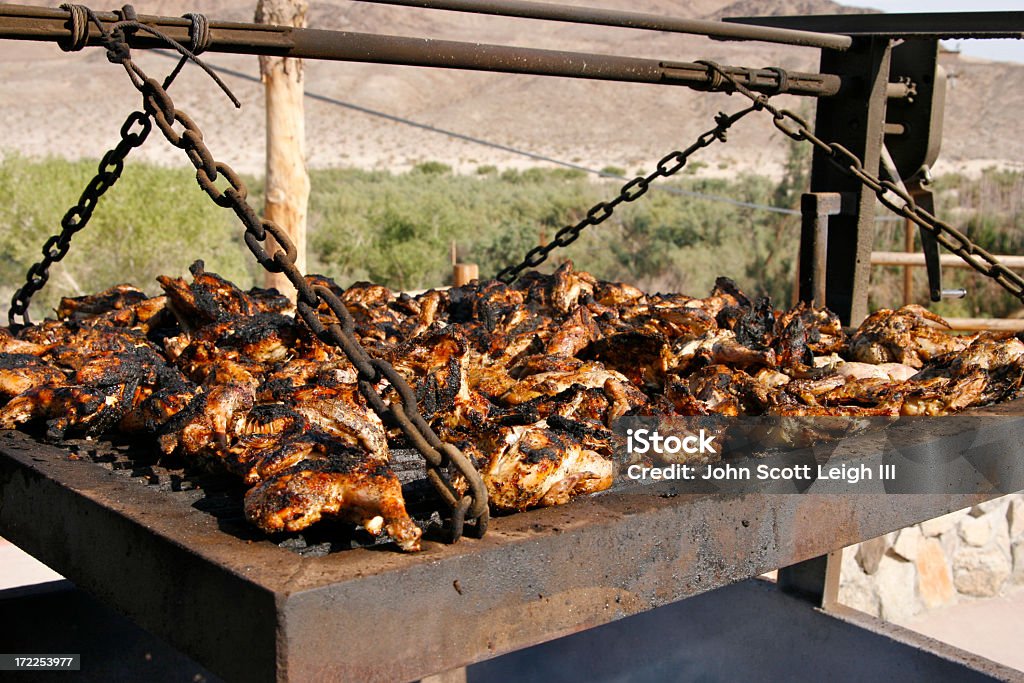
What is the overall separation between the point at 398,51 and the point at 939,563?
4.82 metres

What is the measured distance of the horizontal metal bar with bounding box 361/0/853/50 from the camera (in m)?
3.03

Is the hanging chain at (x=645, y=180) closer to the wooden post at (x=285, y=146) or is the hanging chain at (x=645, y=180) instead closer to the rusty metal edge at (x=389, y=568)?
the rusty metal edge at (x=389, y=568)

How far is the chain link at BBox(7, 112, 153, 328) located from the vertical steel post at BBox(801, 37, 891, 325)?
251cm

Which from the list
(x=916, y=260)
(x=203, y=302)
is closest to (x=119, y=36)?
(x=203, y=302)

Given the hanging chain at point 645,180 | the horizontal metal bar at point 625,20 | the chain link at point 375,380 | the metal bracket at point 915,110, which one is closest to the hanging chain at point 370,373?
the chain link at point 375,380

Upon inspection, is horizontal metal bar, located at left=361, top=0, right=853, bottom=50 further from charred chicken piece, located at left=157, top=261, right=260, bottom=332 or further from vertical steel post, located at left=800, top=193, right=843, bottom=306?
charred chicken piece, located at left=157, top=261, right=260, bottom=332

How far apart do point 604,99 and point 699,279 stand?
41.5 metres

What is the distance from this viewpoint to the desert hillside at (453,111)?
152ft

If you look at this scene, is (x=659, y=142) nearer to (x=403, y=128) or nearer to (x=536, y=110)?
(x=536, y=110)

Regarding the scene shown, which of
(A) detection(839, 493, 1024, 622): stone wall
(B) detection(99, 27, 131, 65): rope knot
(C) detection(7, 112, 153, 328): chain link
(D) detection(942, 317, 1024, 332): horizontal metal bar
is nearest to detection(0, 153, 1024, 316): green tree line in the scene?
(D) detection(942, 317, 1024, 332): horizontal metal bar

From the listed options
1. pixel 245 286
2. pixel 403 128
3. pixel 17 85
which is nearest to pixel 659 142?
pixel 403 128

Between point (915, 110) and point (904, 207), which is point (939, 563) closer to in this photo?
point (915, 110)

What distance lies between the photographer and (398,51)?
9.55 ft

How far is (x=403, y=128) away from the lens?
53406mm
